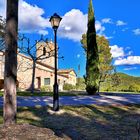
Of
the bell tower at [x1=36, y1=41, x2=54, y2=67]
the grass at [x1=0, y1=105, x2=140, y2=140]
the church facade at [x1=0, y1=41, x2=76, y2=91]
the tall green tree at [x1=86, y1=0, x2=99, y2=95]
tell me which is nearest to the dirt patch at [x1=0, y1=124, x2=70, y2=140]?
the grass at [x1=0, y1=105, x2=140, y2=140]

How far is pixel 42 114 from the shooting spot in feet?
51.0

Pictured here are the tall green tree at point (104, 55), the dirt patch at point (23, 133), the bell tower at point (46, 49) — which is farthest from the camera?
the tall green tree at point (104, 55)

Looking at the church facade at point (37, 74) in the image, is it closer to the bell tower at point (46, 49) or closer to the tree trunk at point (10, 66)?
the bell tower at point (46, 49)

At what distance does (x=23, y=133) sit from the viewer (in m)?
8.09

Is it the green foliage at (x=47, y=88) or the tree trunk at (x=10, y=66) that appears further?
the green foliage at (x=47, y=88)

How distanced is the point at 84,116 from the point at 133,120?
7.22ft

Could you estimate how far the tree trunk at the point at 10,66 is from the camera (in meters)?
10.7

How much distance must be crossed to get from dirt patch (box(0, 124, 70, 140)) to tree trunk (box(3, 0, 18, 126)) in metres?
2.03

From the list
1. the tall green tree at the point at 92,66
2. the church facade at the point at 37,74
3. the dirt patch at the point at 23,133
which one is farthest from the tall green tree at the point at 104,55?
the dirt patch at the point at 23,133

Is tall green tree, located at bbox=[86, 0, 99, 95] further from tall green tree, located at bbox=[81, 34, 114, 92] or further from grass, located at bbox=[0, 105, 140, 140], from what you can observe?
tall green tree, located at bbox=[81, 34, 114, 92]

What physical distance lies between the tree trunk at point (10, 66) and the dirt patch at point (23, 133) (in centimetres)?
203

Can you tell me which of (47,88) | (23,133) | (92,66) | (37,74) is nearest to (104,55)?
(47,88)

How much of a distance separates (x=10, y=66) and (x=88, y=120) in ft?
16.2

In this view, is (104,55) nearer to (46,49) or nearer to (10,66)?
(46,49)
